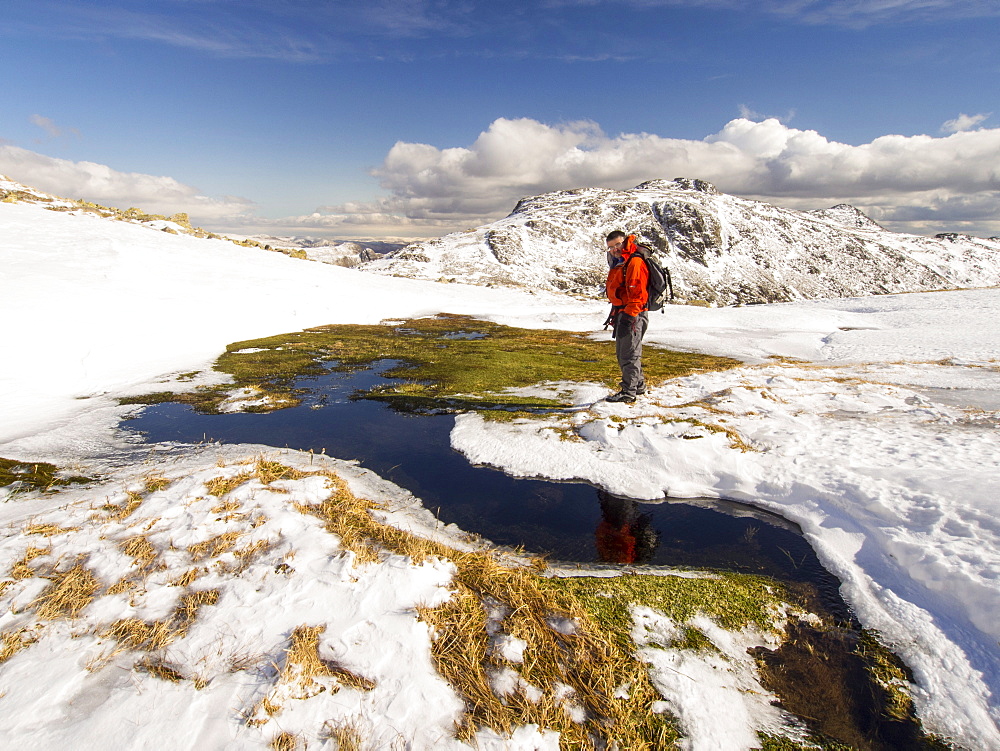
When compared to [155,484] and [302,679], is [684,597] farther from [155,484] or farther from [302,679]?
[155,484]

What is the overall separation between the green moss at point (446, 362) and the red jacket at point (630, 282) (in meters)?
3.54

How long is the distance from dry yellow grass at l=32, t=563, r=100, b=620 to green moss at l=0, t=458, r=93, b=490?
4.56 meters

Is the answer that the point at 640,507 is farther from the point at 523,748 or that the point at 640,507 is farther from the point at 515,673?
the point at 523,748

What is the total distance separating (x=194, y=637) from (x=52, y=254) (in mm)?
34978

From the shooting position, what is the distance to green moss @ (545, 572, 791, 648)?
17.1 feet

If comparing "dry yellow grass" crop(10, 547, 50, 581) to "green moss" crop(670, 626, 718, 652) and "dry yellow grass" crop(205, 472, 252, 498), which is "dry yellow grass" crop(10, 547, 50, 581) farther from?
"green moss" crop(670, 626, 718, 652)

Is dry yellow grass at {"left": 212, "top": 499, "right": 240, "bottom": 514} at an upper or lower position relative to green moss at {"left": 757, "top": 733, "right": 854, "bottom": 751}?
upper

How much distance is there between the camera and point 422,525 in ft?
24.2

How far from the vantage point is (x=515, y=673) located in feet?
14.0

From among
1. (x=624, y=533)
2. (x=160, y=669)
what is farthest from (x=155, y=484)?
(x=624, y=533)

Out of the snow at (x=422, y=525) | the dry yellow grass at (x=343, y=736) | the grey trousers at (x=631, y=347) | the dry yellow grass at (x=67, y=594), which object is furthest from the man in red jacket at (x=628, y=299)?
the dry yellow grass at (x=67, y=594)

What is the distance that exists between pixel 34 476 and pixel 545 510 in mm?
9976

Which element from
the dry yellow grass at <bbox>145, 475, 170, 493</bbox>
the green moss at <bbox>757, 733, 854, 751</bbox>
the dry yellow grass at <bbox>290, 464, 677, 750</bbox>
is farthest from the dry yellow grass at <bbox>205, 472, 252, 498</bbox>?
the green moss at <bbox>757, 733, 854, 751</bbox>

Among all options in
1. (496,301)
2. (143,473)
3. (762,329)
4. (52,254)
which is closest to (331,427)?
(143,473)
